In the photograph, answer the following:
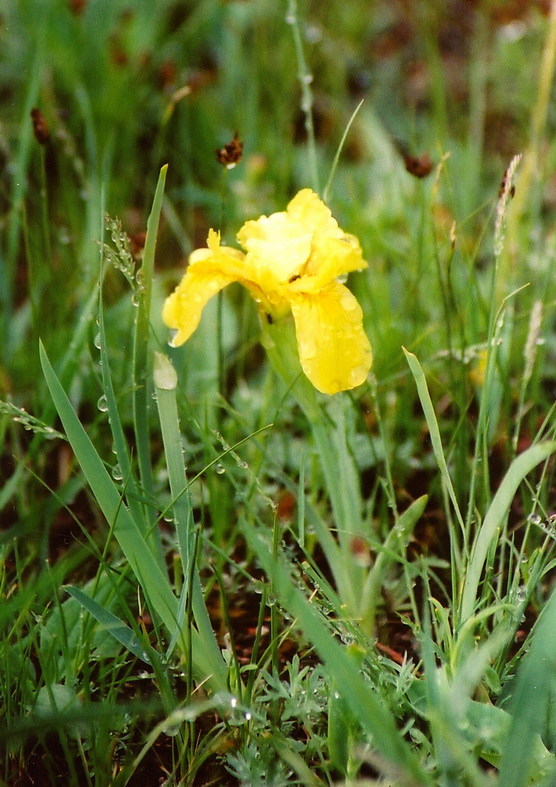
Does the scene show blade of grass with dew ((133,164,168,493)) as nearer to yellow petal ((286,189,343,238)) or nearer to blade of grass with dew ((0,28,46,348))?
yellow petal ((286,189,343,238))

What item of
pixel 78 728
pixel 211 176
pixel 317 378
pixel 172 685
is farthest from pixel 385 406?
pixel 211 176

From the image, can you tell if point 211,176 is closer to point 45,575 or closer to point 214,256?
point 214,256

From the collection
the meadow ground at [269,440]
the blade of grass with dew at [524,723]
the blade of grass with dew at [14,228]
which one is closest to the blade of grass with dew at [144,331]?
the meadow ground at [269,440]

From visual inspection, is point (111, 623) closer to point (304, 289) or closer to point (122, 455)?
point (122, 455)

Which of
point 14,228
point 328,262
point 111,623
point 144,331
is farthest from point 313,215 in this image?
point 14,228

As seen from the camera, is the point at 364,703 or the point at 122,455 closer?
the point at 364,703
